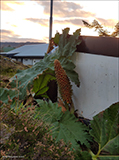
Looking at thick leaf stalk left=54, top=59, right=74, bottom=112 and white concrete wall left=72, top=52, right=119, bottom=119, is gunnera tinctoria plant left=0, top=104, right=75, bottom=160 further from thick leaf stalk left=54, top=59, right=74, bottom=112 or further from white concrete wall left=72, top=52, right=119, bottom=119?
white concrete wall left=72, top=52, right=119, bottom=119

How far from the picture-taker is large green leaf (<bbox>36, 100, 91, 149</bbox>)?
6.04 feet

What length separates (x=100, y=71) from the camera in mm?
2383

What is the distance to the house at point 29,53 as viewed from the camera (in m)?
18.3

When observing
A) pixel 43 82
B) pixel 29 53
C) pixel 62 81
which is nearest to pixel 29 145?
pixel 62 81

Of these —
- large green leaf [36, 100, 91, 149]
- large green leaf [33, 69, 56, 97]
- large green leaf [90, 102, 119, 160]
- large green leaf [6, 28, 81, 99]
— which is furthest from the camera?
large green leaf [33, 69, 56, 97]

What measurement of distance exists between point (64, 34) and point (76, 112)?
1087 mm

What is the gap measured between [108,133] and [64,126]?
2.08 feet

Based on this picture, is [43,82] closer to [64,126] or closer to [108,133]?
[64,126]

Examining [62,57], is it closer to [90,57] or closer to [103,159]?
[90,57]

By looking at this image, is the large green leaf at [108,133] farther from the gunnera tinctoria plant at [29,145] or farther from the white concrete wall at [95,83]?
the white concrete wall at [95,83]

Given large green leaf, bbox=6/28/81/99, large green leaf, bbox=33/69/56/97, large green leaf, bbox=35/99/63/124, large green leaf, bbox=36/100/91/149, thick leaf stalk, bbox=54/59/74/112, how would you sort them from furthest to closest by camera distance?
1. large green leaf, bbox=33/69/56/97
2. large green leaf, bbox=6/28/81/99
3. thick leaf stalk, bbox=54/59/74/112
4. large green leaf, bbox=35/99/63/124
5. large green leaf, bbox=36/100/91/149

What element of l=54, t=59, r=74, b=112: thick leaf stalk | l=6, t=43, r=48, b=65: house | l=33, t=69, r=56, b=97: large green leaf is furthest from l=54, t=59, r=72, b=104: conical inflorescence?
l=6, t=43, r=48, b=65: house

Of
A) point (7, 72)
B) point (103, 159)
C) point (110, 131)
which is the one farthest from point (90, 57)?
point (7, 72)

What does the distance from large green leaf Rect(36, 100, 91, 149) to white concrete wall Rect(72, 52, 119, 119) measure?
10.5 inches
